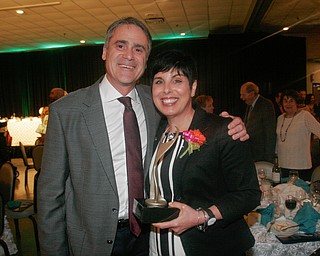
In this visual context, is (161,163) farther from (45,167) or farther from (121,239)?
(45,167)

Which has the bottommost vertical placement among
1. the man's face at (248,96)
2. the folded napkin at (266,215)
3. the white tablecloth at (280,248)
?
the white tablecloth at (280,248)

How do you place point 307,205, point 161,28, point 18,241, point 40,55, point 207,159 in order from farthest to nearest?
point 40,55, point 161,28, point 18,241, point 307,205, point 207,159

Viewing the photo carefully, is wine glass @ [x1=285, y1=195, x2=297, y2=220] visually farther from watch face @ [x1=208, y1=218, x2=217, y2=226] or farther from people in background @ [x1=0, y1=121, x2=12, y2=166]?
people in background @ [x1=0, y1=121, x2=12, y2=166]

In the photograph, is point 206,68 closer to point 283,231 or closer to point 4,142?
point 4,142

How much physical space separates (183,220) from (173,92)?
0.62 metres

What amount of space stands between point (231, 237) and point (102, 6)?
6.32 metres

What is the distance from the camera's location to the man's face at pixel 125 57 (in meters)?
1.83

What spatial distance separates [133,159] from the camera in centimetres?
174

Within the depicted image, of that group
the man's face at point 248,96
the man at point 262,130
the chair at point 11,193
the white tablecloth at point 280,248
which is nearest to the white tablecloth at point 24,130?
the chair at point 11,193

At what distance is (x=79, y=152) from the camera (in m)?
1.66

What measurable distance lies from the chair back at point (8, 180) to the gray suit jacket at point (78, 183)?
2493 millimetres

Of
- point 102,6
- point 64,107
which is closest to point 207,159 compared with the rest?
point 64,107

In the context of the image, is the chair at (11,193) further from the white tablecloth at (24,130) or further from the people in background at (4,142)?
the white tablecloth at (24,130)

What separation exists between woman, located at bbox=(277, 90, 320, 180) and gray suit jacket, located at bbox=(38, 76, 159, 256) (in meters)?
3.42
